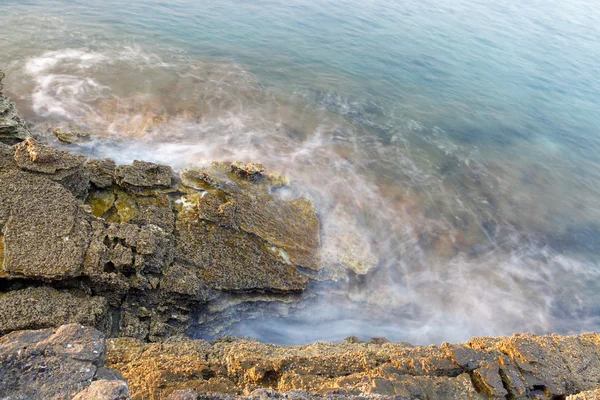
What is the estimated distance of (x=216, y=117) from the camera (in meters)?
15.1

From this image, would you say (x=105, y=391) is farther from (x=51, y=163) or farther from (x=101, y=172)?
(x=101, y=172)

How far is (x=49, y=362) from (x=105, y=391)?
2.81 ft

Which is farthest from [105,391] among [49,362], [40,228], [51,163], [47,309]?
[51,163]

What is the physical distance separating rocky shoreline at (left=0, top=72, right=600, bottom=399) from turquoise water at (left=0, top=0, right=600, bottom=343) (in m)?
1.42

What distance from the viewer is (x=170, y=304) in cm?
733

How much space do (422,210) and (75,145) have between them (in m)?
11.3

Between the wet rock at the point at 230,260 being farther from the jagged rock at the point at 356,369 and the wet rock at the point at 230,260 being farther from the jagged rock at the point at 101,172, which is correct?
the jagged rock at the point at 101,172

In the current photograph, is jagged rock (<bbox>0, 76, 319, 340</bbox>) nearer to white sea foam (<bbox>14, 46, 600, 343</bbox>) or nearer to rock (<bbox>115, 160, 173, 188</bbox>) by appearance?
rock (<bbox>115, 160, 173, 188</bbox>)

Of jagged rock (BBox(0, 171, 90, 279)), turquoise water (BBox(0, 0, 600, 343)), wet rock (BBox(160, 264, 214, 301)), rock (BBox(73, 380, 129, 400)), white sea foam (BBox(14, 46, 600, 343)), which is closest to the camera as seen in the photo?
rock (BBox(73, 380, 129, 400))

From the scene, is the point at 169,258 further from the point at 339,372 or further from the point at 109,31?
the point at 109,31

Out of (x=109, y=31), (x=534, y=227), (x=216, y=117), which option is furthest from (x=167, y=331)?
(x=109, y=31)

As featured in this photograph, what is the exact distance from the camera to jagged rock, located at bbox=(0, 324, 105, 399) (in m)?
3.61

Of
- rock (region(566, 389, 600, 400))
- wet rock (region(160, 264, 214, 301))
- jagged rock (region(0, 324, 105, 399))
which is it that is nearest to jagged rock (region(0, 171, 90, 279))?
wet rock (region(160, 264, 214, 301))

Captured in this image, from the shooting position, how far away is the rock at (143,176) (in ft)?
28.3
